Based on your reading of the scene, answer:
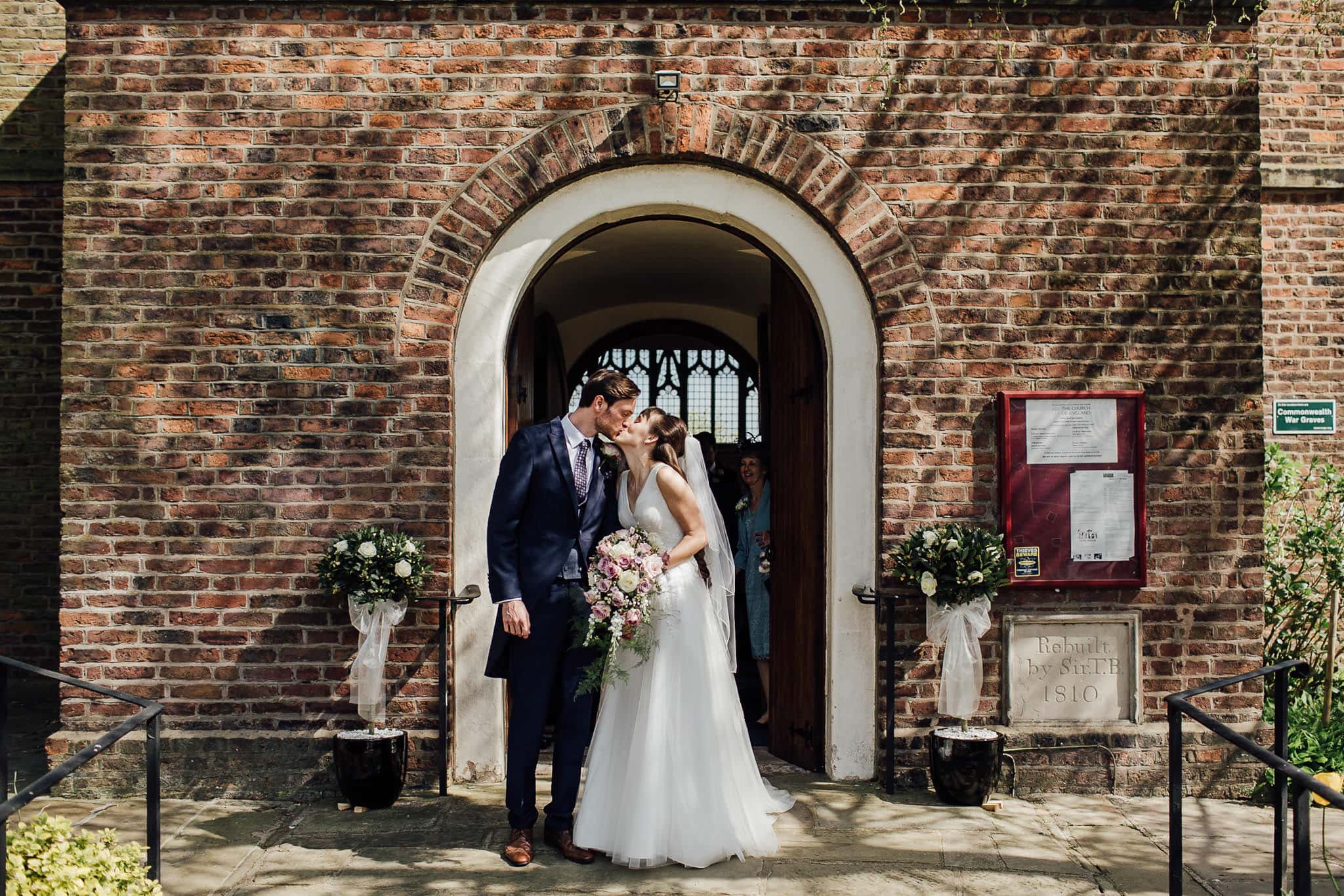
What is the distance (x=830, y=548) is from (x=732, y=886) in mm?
1999

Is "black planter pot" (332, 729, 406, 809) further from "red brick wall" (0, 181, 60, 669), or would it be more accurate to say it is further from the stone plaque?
"red brick wall" (0, 181, 60, 669)

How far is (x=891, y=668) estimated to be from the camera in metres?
5.53

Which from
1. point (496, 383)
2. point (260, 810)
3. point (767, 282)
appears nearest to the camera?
point (260, 810)

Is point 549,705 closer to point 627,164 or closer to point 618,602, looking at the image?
point 618,602

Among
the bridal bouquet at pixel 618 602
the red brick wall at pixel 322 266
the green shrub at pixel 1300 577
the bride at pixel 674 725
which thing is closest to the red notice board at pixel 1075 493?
the red brick wall at pixel 322 266

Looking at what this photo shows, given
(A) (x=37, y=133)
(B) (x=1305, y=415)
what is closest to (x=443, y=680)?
(A) (x=37, y=133)

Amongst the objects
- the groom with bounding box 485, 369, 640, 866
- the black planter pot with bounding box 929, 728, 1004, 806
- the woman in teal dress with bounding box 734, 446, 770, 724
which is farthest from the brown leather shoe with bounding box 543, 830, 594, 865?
the woman in teal dress with bounding box 734, 446, 770, 724

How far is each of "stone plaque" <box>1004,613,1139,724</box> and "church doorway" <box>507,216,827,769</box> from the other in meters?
Result: 1.02

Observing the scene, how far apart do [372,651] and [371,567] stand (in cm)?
42

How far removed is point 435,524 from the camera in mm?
5637

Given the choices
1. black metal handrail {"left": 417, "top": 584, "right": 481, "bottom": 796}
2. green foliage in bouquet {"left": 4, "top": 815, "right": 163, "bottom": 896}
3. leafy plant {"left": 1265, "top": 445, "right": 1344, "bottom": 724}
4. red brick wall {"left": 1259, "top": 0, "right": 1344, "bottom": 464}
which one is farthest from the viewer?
red brick wall {"left": 1259, "top": 0, "right": 1344, "bottom": 464}

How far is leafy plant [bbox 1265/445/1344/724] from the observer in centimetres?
642

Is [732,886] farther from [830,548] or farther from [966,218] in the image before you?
[966,218]

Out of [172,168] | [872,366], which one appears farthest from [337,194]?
[872,366]
